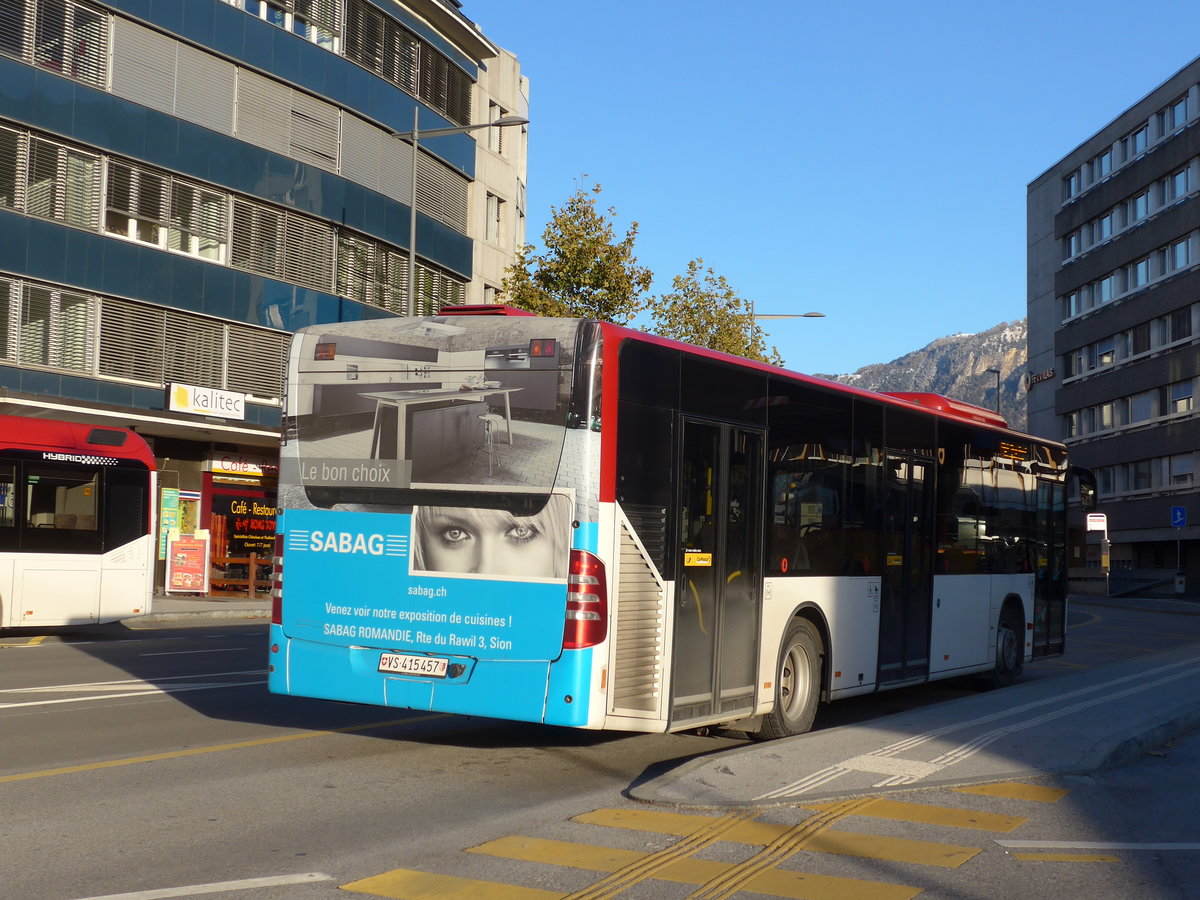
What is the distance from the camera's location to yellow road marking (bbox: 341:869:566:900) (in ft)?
19.4

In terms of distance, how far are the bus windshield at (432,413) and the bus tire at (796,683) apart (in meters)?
3.14

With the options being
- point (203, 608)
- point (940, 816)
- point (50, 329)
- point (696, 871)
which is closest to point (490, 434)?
point (696, 871)

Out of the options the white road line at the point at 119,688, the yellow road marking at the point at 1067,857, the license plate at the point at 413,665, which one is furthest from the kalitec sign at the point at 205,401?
the yellow road marking at the point at 1067,857

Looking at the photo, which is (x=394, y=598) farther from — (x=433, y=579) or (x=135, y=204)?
(x=135, y=204)

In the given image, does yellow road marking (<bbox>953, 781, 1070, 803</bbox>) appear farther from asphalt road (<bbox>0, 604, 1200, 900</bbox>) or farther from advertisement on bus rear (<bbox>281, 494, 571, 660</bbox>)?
advertisement on bus rear (<bbox>281, 494, 571, 660</bbox>)

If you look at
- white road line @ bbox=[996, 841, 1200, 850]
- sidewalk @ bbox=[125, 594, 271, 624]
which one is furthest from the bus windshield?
sidewalk @ bbox=[125, 594, 271, 624]

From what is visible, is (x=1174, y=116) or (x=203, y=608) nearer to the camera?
(x=203, y=608)

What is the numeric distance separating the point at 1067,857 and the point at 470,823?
124 inches

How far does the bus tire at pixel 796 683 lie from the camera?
11.0 meters

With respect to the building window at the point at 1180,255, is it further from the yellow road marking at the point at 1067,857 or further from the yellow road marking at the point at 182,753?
the yellow road marking at the point at 1067,857

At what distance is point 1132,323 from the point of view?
64.5m

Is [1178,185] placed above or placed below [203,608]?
above

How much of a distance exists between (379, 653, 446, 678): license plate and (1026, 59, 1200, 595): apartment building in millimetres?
50748

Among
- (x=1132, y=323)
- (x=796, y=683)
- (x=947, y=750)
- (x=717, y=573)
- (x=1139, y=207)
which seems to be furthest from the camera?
(x=1132, y=323)
